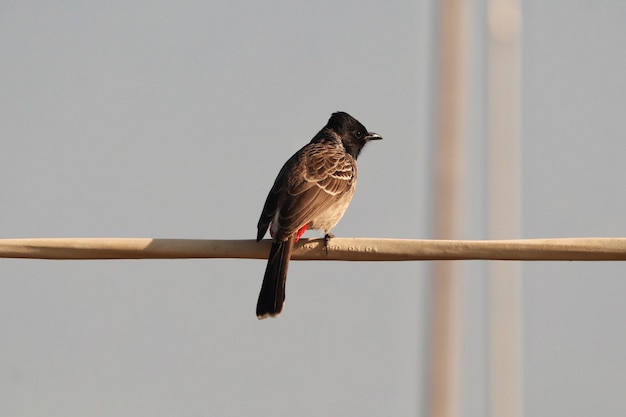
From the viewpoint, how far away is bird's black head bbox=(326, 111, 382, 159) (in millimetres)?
9062

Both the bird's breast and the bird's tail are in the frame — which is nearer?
the bird's tail

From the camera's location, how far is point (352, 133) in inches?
358

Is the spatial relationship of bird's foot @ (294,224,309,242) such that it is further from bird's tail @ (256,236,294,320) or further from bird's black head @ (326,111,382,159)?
bird's black head @ (326,111,382,159)

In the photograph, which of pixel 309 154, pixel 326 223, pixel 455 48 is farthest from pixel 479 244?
pixel 455 48

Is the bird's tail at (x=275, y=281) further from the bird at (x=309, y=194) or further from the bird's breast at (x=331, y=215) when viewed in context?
the bird's breast at (x=331, y=215)

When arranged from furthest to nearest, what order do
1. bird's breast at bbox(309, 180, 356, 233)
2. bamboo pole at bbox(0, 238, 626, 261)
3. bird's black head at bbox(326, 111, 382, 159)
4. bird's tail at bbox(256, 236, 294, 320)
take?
bird's black head at bbox(326, 111, 382, 159), bird's breast at bbox(309, 180, 356, 233), bird's tail at bbox(256, 236, 294, 320), bamboo pole at bbox(0, 238, 626, 261)

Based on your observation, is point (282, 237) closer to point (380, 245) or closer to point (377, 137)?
point (380, 245)

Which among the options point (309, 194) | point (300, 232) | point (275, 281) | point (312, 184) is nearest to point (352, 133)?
point (312, 184)

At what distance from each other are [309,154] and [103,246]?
3370 millimetres

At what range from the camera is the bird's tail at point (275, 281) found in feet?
21.9

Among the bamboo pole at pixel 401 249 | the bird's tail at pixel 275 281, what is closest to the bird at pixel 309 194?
the bird's tail at pixel 275 281

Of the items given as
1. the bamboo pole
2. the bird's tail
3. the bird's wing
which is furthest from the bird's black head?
the bamboo pole

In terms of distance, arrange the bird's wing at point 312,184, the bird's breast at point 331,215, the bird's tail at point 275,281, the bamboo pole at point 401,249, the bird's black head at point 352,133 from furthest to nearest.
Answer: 1. the bird's black head at point 352,133
2. the bird's breast at point 331,215
3. the bird's wing at point 312,184
4. the bird's tail at point 275,281
5. the bamboo pole at point 401,249

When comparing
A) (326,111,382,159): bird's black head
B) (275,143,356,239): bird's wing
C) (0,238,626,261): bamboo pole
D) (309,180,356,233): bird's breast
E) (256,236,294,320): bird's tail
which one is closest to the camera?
(0,238,626,261): bamboo pole
